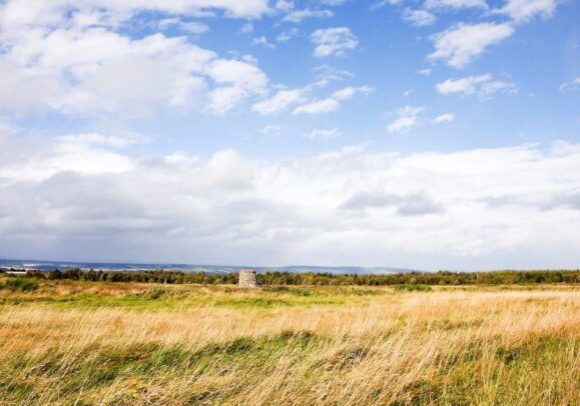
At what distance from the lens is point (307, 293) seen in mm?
37125

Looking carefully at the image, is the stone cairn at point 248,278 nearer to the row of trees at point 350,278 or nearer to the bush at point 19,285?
the row of trees at point 350,278

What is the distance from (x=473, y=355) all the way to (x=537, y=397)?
2.70 meters

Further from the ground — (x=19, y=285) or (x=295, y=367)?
(x=295, y=367)

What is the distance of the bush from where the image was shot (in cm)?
3259

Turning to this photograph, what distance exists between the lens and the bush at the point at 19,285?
107 ft

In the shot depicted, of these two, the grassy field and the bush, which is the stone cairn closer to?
the bush

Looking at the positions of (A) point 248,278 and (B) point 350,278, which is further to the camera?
(B) point 350,278

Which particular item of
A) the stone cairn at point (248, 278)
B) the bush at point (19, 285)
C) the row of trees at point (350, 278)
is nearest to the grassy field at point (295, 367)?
the bush at point (19, 285)

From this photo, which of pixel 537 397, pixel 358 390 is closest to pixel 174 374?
pixel 358 390

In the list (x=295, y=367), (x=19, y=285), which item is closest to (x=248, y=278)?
(x=19, y=285)

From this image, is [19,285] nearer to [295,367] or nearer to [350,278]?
[295,367]

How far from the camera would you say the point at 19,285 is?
33.7 metres

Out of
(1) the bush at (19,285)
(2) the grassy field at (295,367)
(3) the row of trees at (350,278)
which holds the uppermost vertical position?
(2) the grassy field at (295,367)

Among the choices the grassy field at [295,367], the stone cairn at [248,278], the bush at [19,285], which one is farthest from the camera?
the stone cairn at [248,278]
